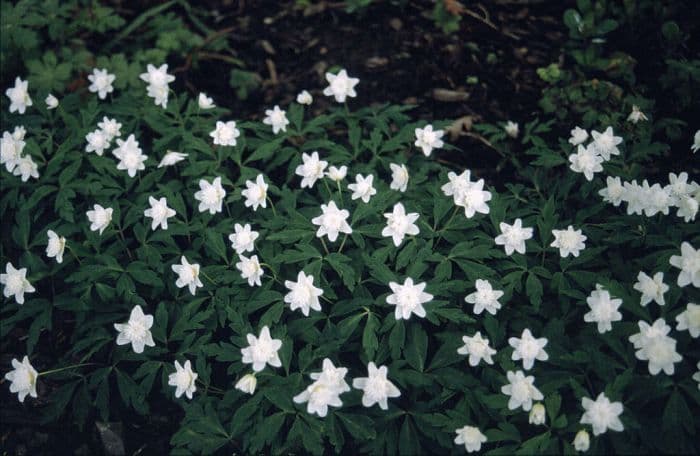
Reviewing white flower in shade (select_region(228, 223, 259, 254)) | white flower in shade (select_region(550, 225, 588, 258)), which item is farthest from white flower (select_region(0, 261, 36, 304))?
white flower in shade (select_region(550, 225, 588, 258))

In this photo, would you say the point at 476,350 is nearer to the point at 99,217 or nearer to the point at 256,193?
the point at 256,193

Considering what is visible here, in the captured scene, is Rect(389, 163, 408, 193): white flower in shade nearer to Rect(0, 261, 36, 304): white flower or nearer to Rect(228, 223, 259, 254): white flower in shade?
Rect(228, 223, 259, 254): white flower in shade

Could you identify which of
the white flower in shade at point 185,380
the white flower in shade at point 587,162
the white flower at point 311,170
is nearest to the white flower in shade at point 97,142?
the white flower at point 311,170

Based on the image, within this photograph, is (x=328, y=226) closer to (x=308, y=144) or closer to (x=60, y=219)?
(x=308, y=144)

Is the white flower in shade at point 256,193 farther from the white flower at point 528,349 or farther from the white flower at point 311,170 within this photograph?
the white flower at point 528,349

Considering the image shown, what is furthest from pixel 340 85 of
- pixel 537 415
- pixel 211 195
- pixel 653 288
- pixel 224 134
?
pixel 537 415

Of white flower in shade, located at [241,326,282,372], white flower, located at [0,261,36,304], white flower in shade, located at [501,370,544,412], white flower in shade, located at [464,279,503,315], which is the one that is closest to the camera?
white flower in shade, located at [501,370,544,412]

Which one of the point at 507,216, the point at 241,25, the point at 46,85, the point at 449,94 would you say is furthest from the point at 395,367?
the point at 241,25
